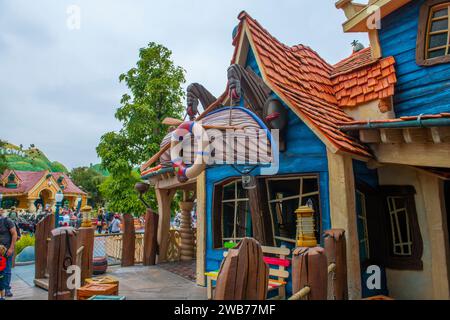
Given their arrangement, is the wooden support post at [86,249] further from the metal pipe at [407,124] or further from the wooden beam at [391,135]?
the wooden beam at [391,135]

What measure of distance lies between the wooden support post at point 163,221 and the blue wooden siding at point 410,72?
6687mm

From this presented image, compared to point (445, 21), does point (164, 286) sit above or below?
below

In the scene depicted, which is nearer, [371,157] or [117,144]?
[371,157]

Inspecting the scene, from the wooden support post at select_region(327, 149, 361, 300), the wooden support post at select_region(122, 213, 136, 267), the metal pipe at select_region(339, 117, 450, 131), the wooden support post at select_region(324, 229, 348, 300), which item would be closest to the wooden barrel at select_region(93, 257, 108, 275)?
the wooden support post at select_region(122, 213, 136, 267)

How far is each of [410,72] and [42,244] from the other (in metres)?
7.83

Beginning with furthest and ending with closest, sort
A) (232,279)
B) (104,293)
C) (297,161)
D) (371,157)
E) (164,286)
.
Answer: (164,286)
(297,161)
(371,157)
(104,293)
(232,279)

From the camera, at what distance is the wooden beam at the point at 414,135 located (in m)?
3.76

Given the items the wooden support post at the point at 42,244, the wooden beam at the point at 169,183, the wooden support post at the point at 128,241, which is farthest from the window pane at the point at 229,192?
the wooden support post at the point at 42,244

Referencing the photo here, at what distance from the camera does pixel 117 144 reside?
13.6 metres

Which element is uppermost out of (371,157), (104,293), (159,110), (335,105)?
(159,110)

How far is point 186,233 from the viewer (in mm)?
10141
